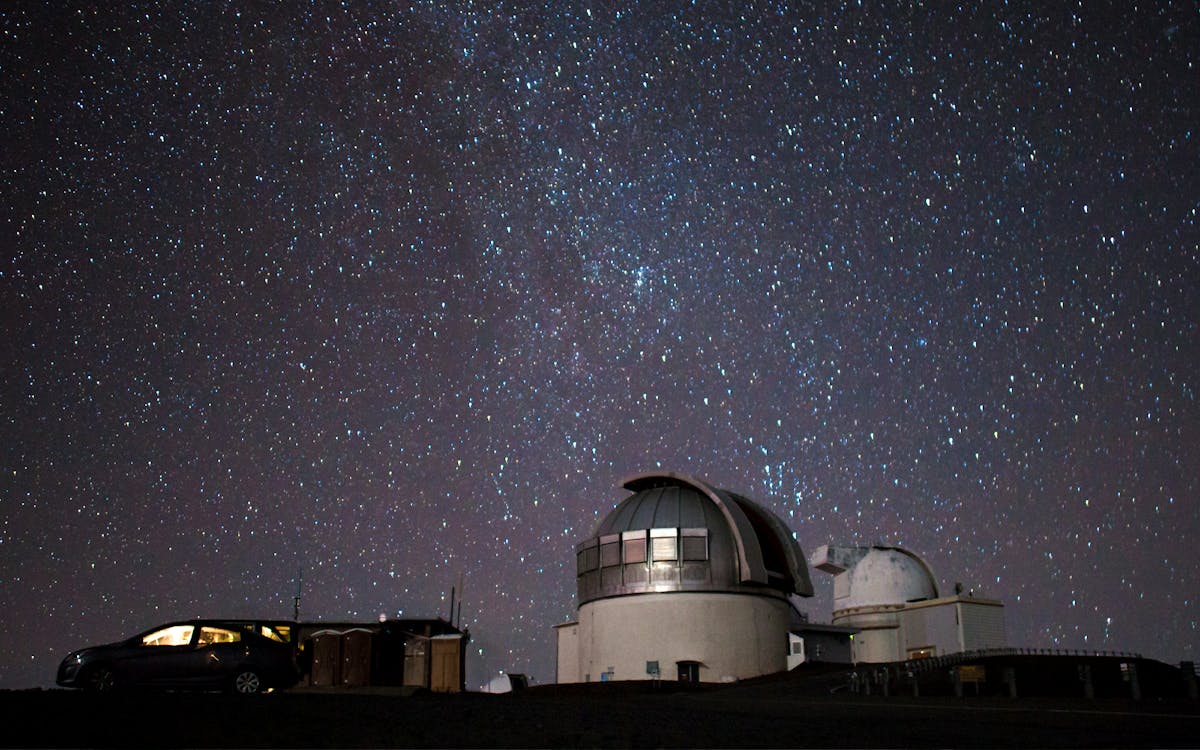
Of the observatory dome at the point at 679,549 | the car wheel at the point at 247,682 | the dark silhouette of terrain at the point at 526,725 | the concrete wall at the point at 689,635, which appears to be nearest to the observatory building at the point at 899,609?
the observatory dome at the point at 679,549

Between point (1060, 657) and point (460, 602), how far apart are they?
26.3 metres

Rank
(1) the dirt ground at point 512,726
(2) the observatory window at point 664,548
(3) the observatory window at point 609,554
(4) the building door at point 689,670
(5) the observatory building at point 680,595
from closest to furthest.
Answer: (1) the dirt ground at point 512,726, (4) the building door at point 689,670, (5) the observatory building at point 680,595, (2) the observatory window at point 664,548, (3) the observatory window at point 609,554

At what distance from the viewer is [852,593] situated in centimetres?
5106

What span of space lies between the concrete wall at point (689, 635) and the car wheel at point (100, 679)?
73.8 ft

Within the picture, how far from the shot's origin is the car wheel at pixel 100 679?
52.0ft

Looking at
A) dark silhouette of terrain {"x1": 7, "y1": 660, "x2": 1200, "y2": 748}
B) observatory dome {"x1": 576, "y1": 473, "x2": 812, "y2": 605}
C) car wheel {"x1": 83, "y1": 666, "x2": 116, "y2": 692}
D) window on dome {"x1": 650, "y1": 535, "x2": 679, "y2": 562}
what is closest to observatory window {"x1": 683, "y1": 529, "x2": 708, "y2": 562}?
observatory dome {"x1": 576, "y1": 473, "x2": 812, "y2": 605}

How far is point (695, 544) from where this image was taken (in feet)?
118

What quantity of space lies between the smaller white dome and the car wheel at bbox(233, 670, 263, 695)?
127 ft

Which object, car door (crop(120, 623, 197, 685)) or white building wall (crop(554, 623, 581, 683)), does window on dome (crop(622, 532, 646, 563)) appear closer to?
white building wall (crop(554, 623, 581, 683))

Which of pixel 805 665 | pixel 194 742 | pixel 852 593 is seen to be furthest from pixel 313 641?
pixel 852 593

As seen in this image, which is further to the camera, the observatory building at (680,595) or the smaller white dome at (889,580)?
the smaller white dome at (889,580)

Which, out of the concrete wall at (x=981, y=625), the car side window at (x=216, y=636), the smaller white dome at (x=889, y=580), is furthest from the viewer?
the smaller white dome at (x=889, y=580)

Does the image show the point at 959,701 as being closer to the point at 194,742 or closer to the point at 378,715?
the point at 378,715

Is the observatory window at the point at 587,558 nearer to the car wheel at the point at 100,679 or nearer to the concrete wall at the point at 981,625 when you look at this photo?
the concrete wall at the point at 981,625
